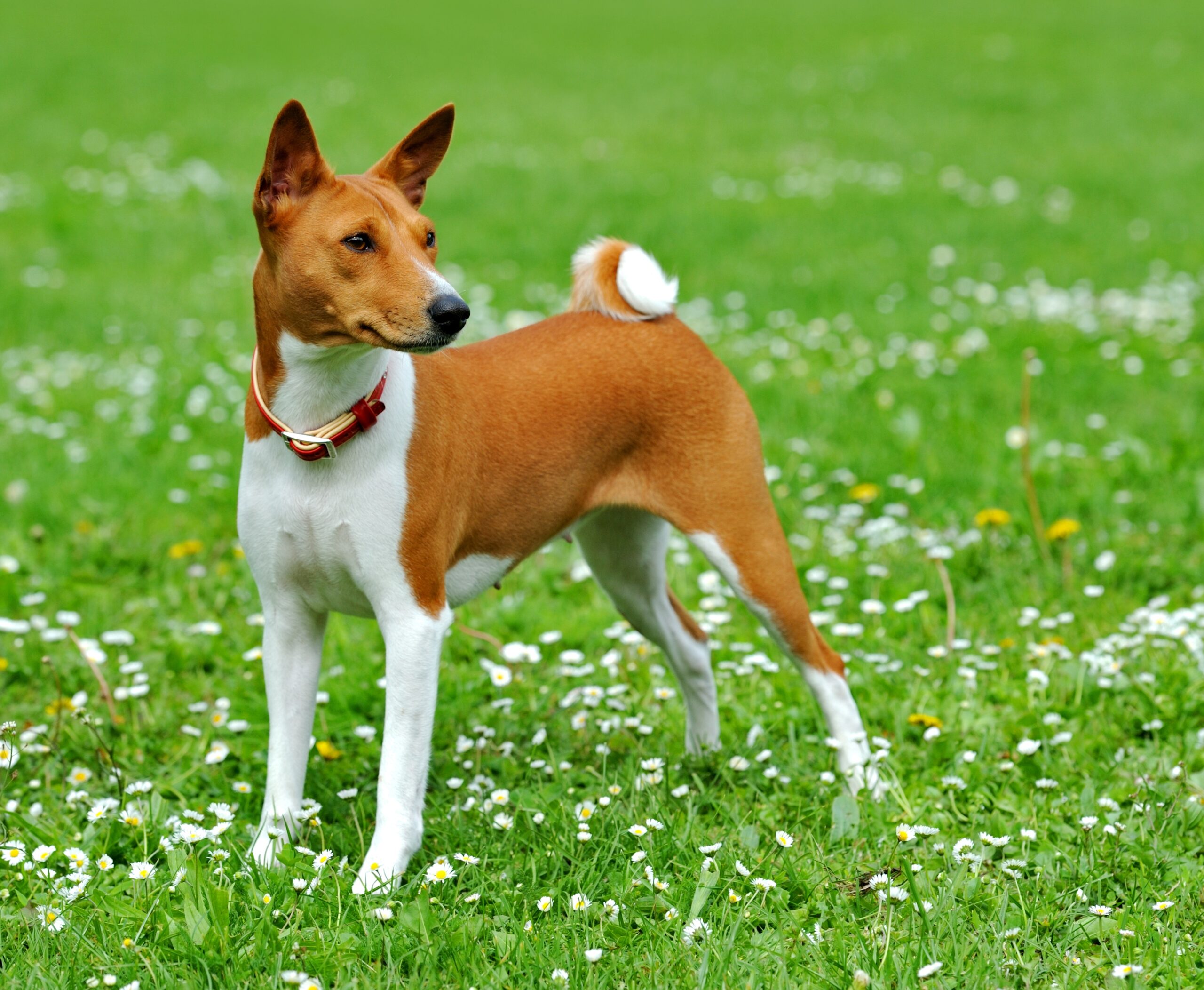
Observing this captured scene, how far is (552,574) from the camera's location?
18.3 ft

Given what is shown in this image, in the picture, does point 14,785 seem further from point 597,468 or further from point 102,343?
point 102,343

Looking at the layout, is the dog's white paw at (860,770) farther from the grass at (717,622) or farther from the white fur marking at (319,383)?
the white fur marking at (319,383)

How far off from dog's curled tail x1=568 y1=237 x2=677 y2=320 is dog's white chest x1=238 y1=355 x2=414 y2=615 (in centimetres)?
A: 89

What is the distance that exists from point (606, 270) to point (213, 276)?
21.5 ft

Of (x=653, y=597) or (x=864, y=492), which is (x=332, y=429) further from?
(x=864, y=492)

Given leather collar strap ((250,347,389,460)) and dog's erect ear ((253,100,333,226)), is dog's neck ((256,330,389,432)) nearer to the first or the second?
leather collar strap ((250,347,389,460))

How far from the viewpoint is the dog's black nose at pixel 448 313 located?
2.96 m

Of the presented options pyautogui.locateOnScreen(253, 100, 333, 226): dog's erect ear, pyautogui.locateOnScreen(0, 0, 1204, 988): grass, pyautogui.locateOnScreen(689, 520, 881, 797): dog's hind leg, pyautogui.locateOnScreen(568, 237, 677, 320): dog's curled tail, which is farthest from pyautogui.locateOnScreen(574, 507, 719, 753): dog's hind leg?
pyautogui.locateOnScreen(253, 100, 333, 226): dog's erect ear

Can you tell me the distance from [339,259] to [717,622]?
94.5 inches

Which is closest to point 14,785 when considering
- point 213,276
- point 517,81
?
point 213,276

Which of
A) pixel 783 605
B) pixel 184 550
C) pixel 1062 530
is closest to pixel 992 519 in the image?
pixel 1062 530

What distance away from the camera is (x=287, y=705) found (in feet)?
11.7

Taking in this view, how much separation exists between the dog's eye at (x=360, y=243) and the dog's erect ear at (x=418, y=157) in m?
0.37

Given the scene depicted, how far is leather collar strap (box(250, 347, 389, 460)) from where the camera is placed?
3207mm
